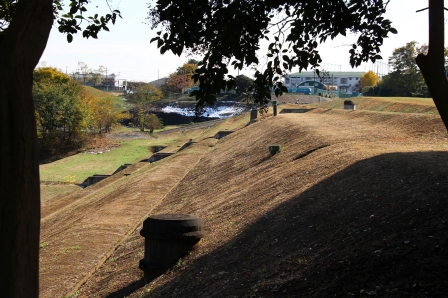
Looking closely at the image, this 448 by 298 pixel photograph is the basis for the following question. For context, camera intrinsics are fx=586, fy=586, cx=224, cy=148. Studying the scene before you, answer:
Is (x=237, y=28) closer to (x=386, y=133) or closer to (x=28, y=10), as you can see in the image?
(x=28, y=10)

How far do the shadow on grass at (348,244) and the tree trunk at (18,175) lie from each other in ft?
9.31

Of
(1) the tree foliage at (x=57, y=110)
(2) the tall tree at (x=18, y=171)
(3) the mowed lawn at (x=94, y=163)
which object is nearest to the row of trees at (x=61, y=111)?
(1) the tree foliage at (x=57, y=110)

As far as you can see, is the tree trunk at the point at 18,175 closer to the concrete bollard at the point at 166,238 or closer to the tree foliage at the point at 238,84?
the tree foliage at the point at 238,84

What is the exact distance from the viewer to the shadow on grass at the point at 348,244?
5855 mm

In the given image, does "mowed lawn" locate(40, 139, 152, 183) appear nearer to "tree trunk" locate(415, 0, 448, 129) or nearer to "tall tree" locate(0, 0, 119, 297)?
"tall tree" locate(0, 0, 119, 297)

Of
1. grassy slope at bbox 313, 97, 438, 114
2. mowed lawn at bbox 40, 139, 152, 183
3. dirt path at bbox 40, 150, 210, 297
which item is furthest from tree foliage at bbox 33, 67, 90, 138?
dirt path at bbox 40, 150, 210, 297

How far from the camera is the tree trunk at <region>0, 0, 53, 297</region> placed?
191 inches

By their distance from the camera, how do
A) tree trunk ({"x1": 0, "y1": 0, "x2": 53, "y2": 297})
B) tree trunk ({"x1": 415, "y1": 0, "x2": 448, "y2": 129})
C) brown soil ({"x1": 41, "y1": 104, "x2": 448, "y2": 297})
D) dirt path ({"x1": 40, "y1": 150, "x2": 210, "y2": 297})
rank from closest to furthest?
tree trunk ({"x1": 0, "y1": 0, "x2": 53, "y2": 297}), tree trunk ({"x1": 415, "y1": 0, "x2": 448, "y2": 129}), brown soil ({"x1": 41, "y1": 104, "x2": 448, "y2": 297}), dirt path ({"x1": 40, "y1": 150, "x2": 210, "y2": 297})

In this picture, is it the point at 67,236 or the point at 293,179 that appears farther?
the point at 67,236

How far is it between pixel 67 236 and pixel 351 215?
8.30 m

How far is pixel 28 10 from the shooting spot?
202 inches

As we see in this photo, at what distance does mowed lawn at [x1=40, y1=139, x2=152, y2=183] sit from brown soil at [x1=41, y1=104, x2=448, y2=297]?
27.8m

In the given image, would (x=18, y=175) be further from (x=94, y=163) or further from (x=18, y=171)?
(x=94, y=163)

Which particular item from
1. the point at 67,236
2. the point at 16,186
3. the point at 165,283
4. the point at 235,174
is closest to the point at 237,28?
the point at 16,186
